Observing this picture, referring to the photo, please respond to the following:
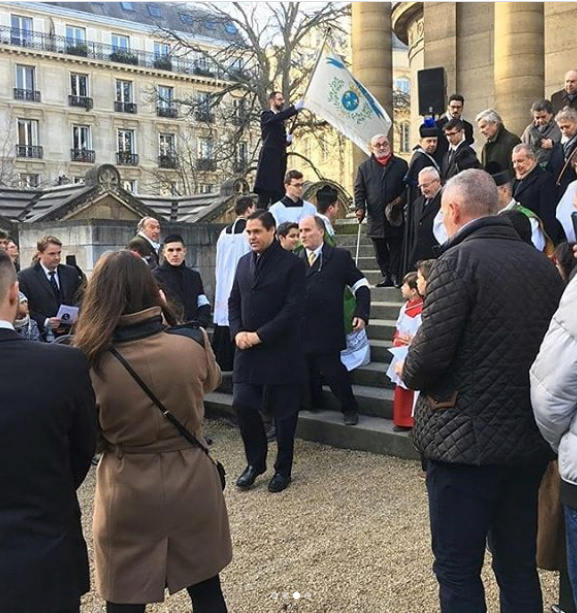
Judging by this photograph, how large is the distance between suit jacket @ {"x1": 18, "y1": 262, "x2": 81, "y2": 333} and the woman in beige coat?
4.50 metres

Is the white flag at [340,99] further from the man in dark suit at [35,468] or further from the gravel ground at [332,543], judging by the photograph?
the man in dark suit at [35,468]

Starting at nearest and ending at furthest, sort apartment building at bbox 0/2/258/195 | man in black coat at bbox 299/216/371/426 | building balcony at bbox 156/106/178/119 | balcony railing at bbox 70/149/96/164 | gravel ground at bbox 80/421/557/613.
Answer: gravel ground at bbox 80/421/557/613
man in black coat at bbox 299/216/371/426
apartment building at bbox 0/2/258/195
balcony railing at bbox 70/149/96/164
building balcony at bbox 156/106/178/119

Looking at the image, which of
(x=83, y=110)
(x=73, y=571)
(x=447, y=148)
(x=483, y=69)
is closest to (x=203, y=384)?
(x=73, y=571)

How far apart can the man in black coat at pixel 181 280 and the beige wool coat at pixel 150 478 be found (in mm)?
4330

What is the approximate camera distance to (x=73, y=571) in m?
2.61

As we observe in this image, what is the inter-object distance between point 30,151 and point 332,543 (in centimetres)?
5467

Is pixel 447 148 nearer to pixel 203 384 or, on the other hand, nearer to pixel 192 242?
pixel 192 242

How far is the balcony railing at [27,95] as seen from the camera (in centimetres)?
5516

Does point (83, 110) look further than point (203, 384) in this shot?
Yes

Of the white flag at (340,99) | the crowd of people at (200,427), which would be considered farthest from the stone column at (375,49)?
the crowd of people at (200,427)

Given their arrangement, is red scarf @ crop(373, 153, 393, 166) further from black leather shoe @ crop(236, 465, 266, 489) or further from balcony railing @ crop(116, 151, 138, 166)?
balcony railing @ crop(116, 151, 138, 166)

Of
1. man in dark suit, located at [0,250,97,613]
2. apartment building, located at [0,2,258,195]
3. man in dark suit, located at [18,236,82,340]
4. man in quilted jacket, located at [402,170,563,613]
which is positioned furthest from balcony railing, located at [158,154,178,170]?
man in dark suit, located at [0,250,97,613]

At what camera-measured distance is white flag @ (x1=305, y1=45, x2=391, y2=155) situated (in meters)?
10.4

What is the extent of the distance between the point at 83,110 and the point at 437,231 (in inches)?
2159
